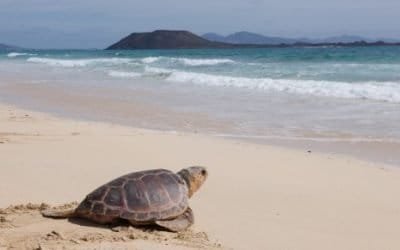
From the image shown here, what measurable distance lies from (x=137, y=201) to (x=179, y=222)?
36cm

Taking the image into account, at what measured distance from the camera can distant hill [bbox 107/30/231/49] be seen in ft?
385

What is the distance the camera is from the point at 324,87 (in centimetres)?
1838

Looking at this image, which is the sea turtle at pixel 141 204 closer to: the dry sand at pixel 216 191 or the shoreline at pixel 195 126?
the dry sand at pixel 216 191

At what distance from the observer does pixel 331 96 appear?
1650cm

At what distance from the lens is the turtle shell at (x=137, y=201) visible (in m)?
4.84

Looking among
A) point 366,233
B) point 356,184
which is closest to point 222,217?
point 366,233

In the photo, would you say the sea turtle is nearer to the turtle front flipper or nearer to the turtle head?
the turtle front flipper

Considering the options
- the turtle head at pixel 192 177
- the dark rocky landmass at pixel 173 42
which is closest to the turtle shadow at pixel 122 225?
the turtle head at pixel 192 177

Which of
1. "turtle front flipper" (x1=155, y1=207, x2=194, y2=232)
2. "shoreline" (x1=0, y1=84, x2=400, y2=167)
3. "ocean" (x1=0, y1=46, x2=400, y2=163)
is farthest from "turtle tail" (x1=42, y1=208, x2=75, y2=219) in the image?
"ocean" (x1=0, y1=46, x2=400, y2=163)

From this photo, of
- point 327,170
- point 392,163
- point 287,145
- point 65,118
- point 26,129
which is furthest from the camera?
point 65,118

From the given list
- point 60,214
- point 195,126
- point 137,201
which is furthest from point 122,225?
point 195,126

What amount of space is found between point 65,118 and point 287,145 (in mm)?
5318

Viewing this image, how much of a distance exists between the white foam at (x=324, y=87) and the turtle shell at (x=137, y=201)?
10.7 metres

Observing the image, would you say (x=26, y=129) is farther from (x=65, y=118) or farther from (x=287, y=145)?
(x=287, y=145)
